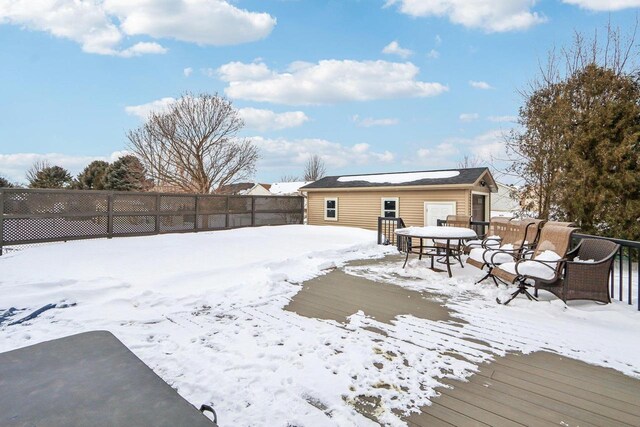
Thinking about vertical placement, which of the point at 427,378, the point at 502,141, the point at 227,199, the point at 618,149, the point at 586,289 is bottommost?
the point at 427,378

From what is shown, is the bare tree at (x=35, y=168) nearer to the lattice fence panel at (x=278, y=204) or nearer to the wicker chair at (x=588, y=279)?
the lattice fence panel at (x=278, y=204)

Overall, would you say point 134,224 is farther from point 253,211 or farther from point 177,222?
point 253,211

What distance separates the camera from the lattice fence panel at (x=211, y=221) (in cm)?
1184

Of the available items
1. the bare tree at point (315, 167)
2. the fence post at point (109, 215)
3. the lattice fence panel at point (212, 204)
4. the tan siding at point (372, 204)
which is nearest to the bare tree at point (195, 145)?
the lattice fence panel at point (212, 204)

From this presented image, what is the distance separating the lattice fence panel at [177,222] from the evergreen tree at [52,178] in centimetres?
1975

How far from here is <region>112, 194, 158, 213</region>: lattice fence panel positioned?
9.53 metres

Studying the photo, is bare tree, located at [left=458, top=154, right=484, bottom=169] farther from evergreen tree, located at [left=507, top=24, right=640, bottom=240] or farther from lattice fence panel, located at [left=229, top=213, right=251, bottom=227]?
lattice fence panel, located at [left=229, top=213, right=251, bottom=227]

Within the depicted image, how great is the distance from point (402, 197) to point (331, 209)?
3.51m

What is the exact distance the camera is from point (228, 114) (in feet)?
56.3

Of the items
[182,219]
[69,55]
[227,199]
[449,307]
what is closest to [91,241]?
[182,219]

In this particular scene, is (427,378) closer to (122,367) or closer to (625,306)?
(122,367)

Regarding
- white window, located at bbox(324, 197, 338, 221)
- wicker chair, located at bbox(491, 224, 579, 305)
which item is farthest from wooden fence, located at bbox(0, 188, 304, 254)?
wicker chair, located at bbox(491, 224, 579, 305)

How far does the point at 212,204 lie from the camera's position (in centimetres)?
1219

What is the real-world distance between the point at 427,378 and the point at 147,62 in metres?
13.6
